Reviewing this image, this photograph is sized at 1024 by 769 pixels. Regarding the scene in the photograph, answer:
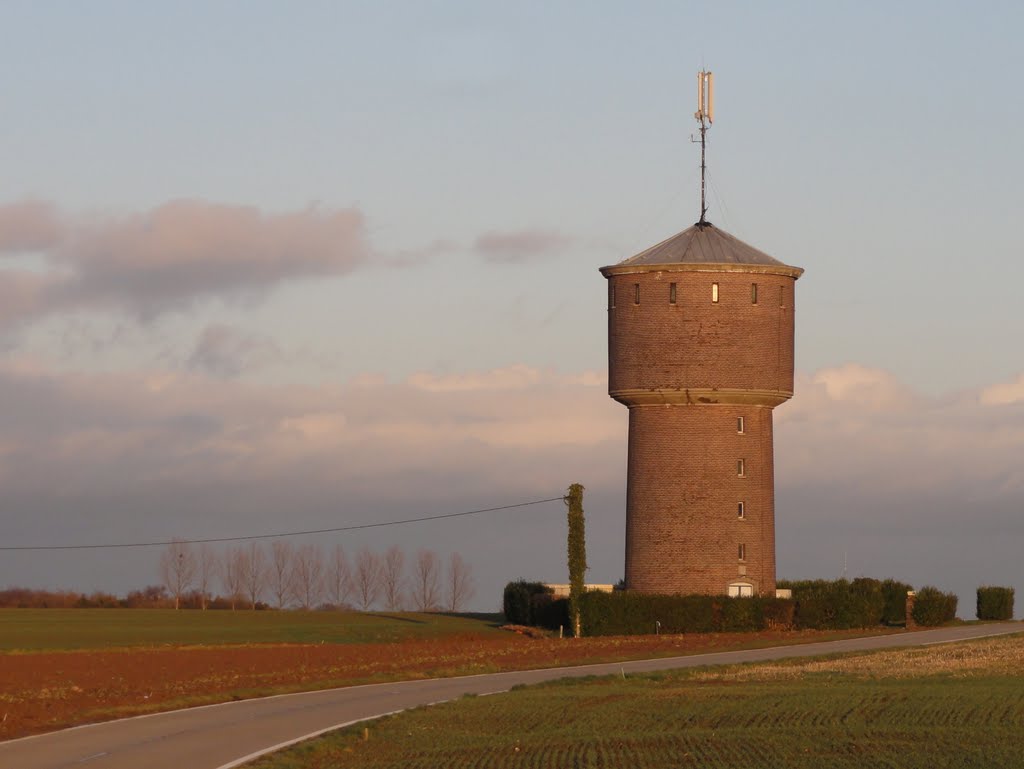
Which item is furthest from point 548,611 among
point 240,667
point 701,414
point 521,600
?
point 240,667

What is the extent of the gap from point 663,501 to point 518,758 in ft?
132

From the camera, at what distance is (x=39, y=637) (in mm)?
62031

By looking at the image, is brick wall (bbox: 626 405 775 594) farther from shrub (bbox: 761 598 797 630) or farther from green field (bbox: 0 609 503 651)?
green field (bbox: 0 609 503 651)

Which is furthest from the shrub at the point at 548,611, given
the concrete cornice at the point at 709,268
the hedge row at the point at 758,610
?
the concrete cornice at the point at 709,268

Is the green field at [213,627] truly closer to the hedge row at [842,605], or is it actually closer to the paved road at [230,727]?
→ the hedge row at [842,605]

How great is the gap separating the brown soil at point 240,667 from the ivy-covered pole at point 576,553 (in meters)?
2.31

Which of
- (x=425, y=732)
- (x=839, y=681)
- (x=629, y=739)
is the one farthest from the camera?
(x=839, y=681)

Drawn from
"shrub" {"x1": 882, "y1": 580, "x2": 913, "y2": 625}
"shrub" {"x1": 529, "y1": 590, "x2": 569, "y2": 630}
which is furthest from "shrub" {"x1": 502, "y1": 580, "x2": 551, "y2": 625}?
"shrub" {"x1": 882, "y1": 580, "x2": 913, "y2": 625}

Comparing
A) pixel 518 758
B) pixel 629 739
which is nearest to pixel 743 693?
pixel 629 739

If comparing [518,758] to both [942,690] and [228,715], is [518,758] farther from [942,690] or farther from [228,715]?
[942,690]

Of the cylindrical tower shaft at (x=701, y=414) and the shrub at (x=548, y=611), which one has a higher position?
the cylindrical tower shaft at (x=701, y=414)

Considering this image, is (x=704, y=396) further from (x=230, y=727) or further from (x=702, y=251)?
(x=230, y=727)

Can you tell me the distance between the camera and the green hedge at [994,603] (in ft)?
234

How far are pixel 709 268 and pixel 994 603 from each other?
20212 millimetres
